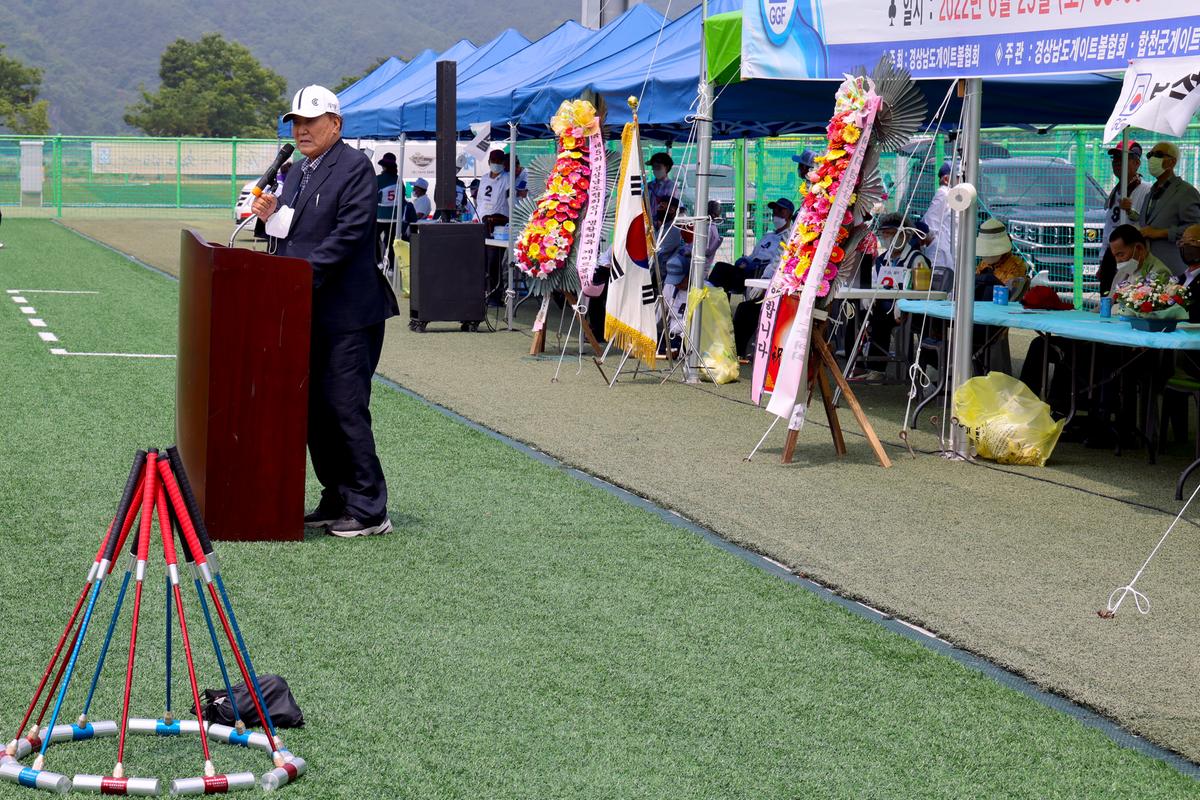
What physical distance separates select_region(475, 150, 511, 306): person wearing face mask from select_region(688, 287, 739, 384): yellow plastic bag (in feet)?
18.9

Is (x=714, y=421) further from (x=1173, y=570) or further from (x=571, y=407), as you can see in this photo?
(x=1173, y=570)

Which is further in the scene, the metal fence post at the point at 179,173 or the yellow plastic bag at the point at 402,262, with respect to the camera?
the metal fence post at the point at 179,173

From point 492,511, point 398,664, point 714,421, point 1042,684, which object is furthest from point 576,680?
point 714,421

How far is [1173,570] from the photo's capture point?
671 centimetres

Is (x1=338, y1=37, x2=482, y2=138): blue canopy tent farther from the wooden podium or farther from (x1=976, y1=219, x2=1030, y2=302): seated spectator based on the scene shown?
the wooden podium

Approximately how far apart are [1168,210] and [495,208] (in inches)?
328

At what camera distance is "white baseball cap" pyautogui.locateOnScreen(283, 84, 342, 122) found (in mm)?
6797

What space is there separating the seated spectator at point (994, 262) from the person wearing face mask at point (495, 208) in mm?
7669

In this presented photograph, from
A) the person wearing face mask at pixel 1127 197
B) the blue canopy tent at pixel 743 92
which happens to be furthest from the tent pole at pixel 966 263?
the person wearing face mask at pixel 1127 197

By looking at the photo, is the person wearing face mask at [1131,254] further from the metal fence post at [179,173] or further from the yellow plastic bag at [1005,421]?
the metal fence post at [179,173]

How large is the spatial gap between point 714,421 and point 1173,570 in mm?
4341

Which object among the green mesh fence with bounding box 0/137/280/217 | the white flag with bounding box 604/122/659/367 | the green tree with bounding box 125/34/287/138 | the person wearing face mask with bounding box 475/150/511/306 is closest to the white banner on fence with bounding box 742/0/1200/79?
the white flag with bounding box 604/122/659/367

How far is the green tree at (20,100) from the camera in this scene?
308ft

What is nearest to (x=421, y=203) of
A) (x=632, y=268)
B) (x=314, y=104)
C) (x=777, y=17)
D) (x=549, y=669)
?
(x=632, y=268)
